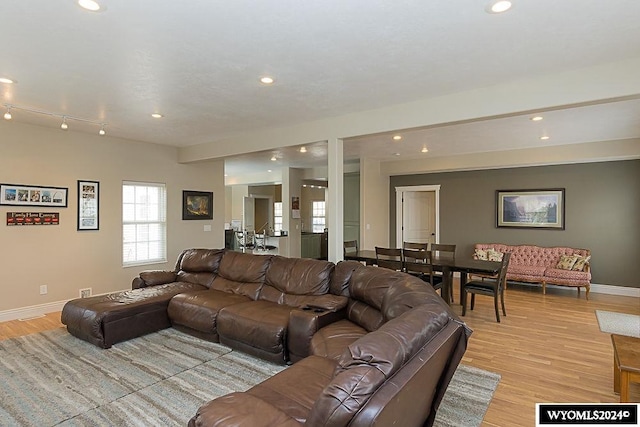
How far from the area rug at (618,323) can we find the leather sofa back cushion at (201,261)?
4.94 metres

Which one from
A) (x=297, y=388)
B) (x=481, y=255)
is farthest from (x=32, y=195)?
(x=481, y=255)

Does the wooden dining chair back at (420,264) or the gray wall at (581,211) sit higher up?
the gray wall at (581,211)

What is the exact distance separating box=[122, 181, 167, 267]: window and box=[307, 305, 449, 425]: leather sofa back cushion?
5636mm

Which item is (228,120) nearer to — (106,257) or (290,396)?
(106,257)

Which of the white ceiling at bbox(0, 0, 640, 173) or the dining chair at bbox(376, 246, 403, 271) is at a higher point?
the white ceiling at bbox(0, 0, 640, 173)

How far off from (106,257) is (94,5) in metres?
4.56

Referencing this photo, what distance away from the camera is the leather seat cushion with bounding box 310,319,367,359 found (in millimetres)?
2547

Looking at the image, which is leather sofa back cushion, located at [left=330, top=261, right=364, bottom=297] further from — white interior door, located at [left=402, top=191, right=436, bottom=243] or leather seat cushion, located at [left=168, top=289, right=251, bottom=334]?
white interior door, located at [left=402, top=191, right=436, bottom=243]

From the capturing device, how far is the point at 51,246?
508cm

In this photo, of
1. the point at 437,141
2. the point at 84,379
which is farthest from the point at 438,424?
the point at 437,141

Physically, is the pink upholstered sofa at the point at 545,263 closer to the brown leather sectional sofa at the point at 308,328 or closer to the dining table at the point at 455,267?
the dining table at the point at 455,267

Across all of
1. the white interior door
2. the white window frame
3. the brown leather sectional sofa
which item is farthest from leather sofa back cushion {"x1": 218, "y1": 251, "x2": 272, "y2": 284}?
the white window frame

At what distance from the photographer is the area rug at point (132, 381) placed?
96.7 inches

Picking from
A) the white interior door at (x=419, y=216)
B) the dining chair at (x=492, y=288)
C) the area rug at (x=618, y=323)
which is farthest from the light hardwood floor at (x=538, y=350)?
the white interior door at (x=419, y=216)
